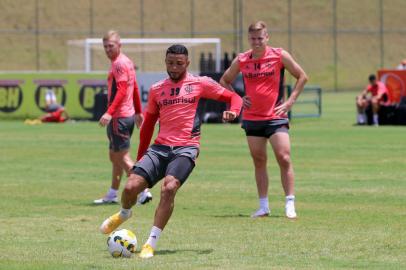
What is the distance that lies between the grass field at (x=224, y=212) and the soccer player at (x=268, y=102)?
2.02 feet

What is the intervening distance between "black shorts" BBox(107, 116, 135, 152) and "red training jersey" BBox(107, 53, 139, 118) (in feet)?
0.27

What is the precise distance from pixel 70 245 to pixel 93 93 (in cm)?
2514

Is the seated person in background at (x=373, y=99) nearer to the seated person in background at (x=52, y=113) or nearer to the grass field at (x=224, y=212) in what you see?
the grass field at (x=224, y=212)

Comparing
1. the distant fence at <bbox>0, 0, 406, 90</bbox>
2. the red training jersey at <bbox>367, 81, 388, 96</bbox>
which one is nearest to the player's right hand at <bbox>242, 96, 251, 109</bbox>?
the red training jersey at <bbox>367, 81, 388, 96</bbox>

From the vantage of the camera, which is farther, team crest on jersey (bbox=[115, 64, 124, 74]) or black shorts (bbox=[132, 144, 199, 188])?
team crest on jersey (bbox=[115, 64, 124, 74])

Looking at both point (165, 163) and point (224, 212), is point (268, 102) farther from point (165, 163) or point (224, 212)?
point (165, 163)

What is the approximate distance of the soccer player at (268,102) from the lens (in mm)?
13156

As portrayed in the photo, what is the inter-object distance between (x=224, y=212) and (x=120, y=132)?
216 centimetres

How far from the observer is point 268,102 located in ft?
43.3

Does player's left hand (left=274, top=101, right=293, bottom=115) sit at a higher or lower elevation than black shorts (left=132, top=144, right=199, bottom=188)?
higher

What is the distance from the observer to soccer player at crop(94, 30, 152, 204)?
14.9 meters

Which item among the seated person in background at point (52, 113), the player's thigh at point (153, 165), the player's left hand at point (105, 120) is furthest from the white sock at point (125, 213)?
the seated person in background at point (52, 113)

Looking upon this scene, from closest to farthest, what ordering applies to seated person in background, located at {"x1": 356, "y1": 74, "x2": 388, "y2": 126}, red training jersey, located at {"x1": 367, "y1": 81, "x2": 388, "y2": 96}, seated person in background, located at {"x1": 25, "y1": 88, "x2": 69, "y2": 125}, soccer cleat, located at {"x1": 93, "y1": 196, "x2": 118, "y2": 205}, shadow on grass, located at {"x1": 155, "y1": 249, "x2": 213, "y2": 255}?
1. shadow on grass, located at {"x1": 155, "y1": 249, "x2": 213, "y2": 255}
2. soccer cleat, located at {"x1": 93, "y1": 196, "x2": 118, "y2": 205}
3. seated person in background, located at {"x1": 356, "y1": 74, "x2": 388, "y2": 126}
4. red training jersey, located at {"x1": 367, "y1": 81, "x2": 388, "y2": 96}
5. seated person in background, located at {"x1": 25, "y1": 88, "x2": 69, "y2": 125}

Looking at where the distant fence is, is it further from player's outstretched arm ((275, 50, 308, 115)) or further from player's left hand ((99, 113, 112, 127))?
player's outstretched arm ((275, 50, 308, 115))
